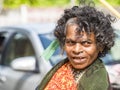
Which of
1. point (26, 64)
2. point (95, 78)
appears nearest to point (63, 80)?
point (95, 78)

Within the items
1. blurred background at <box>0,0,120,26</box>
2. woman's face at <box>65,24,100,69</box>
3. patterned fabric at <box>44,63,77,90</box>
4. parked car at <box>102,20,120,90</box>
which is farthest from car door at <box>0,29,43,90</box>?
blurred background at <box>0,0,120,26</box>

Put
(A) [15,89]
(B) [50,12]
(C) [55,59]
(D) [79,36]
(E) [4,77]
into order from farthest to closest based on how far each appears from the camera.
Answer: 1. (B) [50,12]
2. (E) [4,77]
3. (A) [15,89]
4. (C) [55,59]
5. (D) [79,36]

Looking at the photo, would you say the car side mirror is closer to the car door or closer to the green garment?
the car door

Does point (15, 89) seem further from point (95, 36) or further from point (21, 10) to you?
point (21, 10)

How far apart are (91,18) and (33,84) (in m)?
2.55

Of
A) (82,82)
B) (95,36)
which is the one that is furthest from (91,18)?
(82,82)

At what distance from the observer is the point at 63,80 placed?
3490mm

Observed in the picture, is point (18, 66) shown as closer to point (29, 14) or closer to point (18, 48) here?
point (18, 48)

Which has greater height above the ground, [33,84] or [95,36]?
[95,36]

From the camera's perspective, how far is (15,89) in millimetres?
6223

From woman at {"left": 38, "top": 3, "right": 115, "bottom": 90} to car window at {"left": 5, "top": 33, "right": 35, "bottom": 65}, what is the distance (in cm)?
313

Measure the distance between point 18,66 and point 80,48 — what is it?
289 centimetres

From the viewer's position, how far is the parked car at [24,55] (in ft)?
19.5

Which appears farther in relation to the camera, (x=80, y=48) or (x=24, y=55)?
(x=24, y=55)
